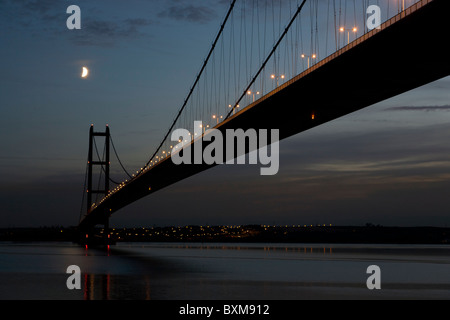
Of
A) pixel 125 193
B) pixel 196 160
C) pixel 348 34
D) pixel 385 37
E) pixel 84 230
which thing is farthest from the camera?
pixel 84 230

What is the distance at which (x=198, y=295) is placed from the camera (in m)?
23.3

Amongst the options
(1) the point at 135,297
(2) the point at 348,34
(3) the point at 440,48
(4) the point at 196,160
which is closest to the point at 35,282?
(1) the point at 135,297

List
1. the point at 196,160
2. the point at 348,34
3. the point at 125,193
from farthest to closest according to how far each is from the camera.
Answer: the point at 125,193, the point at 196,160, the point at 348,34

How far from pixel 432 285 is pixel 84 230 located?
6806 centimetres

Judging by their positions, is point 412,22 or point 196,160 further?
point 196,160

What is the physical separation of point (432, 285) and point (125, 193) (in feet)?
112

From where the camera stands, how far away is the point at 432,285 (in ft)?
95.7

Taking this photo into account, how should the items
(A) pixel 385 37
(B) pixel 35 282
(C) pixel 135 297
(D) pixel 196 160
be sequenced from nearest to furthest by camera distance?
(A) pixel 385 37 → (C) pixel 135 297 → (B) pixel 35 282 → (D) pixel 196 160

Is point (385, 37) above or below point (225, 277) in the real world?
above

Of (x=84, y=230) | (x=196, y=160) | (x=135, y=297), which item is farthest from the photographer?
(x=84, y=230)

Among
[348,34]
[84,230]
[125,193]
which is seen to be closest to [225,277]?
[348,34]
